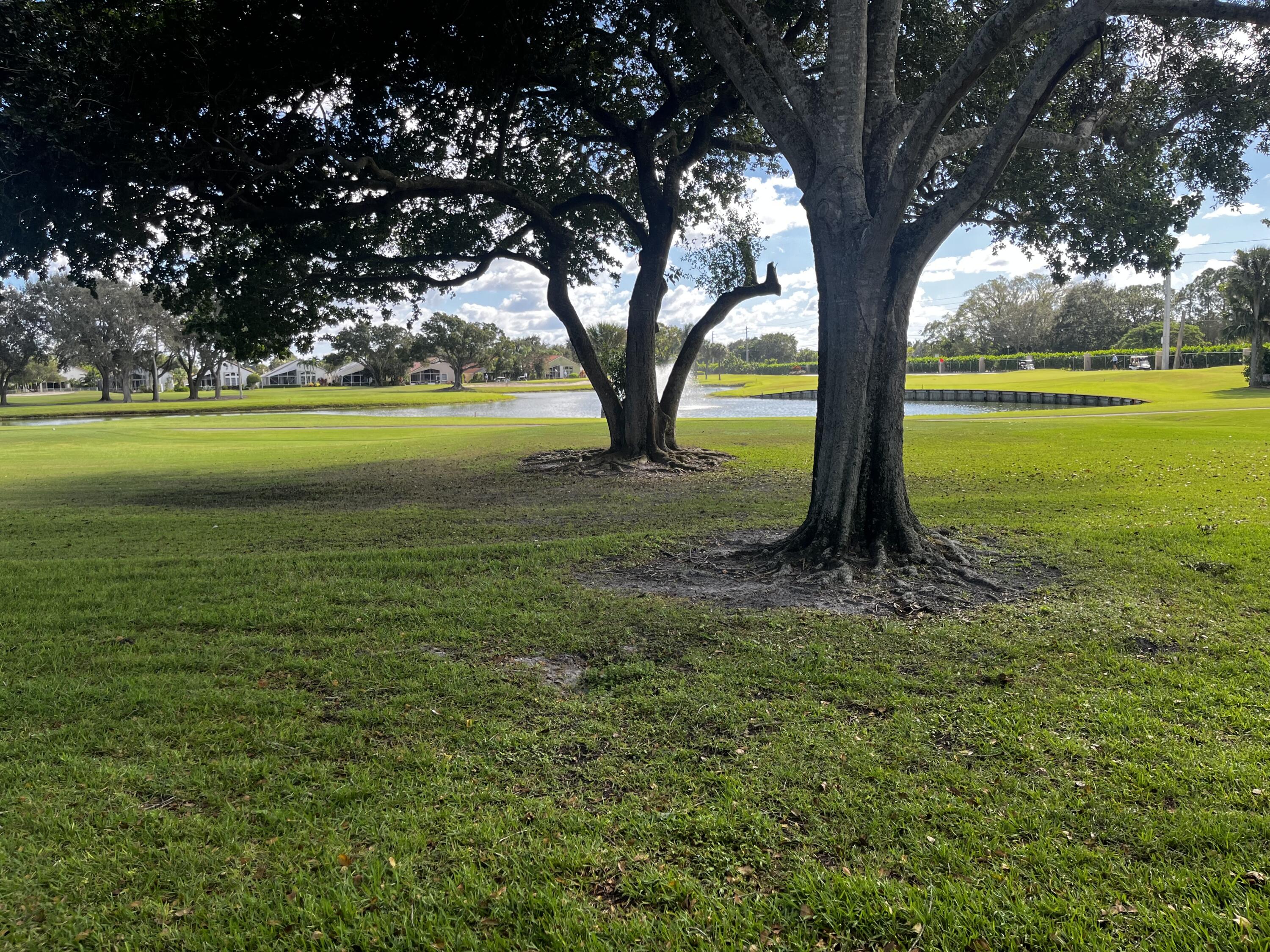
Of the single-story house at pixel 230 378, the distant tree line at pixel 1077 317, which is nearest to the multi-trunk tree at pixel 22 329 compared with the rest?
the single-story house at pixel 230 378

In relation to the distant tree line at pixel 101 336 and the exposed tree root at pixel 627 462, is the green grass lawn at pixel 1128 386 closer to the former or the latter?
the exposed tree root at pixel 627 462

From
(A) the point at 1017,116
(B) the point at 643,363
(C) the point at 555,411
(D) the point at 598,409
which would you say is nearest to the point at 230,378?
(C) the point at 555,411

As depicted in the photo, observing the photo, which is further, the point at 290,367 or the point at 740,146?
the point at 290,367

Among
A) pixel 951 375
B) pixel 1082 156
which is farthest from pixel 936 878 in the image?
pixel 951 375

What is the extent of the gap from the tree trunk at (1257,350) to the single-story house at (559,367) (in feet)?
305

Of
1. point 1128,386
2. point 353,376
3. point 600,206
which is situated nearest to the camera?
point 600,206

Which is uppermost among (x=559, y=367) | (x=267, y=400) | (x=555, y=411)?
(x=559, y=367)

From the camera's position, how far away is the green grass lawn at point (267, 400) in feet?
166

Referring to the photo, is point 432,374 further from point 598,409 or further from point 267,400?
point 598,409

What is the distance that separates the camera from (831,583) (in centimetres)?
682

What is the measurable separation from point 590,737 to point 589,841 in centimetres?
95

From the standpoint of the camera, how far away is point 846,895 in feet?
9.05

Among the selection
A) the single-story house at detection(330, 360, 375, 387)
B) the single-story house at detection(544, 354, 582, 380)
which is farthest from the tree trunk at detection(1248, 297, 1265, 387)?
the single-story house at detection(330, 360, 375, 387)

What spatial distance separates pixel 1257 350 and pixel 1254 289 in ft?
13.3
